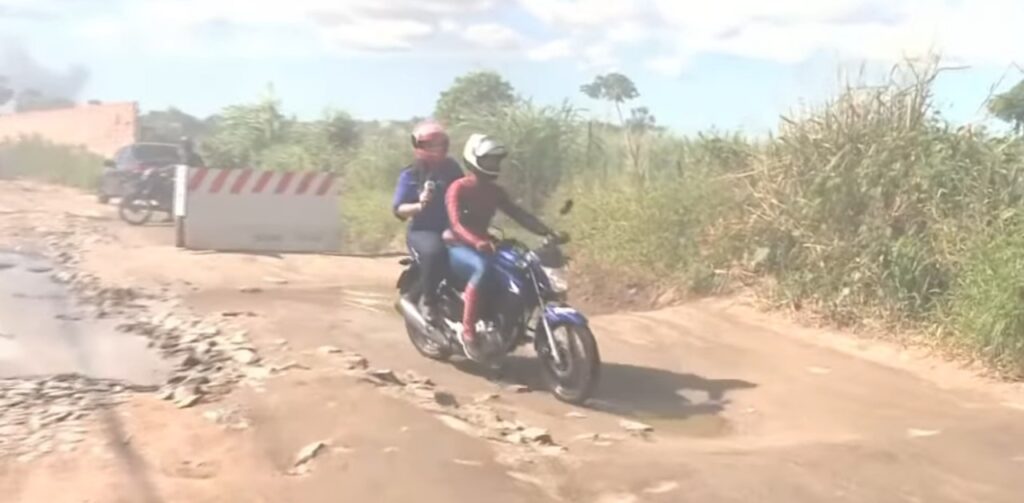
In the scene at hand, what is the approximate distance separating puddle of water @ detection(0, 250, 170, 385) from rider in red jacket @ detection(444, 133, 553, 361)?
2012 mm

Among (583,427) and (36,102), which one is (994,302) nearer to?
(583,427)

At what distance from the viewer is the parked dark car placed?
21.7m

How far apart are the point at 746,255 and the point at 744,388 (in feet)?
11.1

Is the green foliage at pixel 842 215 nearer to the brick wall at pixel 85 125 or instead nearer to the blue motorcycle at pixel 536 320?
the blue motorcycle at pixel 536 320

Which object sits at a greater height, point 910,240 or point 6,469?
point 910,240

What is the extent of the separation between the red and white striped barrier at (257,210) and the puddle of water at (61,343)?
11.0ft

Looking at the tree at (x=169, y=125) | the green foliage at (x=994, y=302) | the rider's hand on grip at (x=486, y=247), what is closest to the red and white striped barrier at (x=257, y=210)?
the rider's hand on grip at (x=486, y=247)

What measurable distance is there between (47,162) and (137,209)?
10.4 m

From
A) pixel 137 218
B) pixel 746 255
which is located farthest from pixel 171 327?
pixel 137 218

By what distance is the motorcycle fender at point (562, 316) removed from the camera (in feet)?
26.5

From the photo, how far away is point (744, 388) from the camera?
8.93 metres

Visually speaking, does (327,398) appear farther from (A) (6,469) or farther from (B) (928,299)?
(B) (928,299)

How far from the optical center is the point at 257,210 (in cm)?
1600

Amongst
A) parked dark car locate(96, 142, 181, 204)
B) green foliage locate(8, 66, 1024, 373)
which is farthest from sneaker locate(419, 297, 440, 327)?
parked dark car locate(96, 142, 181, 204)
